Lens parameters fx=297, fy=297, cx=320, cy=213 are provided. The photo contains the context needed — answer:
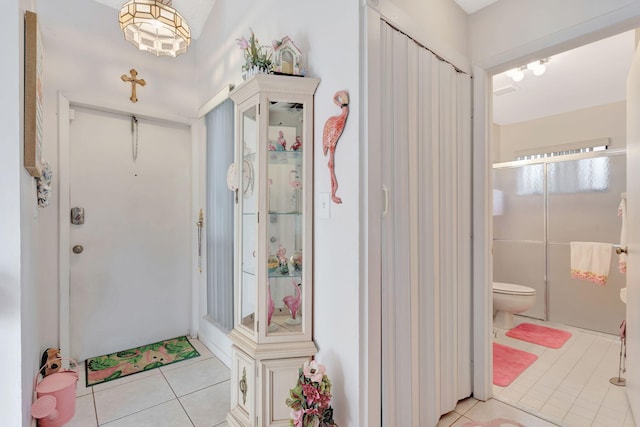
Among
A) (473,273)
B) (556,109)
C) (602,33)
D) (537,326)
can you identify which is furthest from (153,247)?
(556,109)

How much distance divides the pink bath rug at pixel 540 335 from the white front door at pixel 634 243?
106 centimetres

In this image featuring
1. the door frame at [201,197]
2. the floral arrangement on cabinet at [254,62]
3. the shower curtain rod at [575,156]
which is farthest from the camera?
the shower curtain rod at [575,156]

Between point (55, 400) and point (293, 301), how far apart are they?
1.26 meters

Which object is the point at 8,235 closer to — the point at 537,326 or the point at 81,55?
the point at 81,55

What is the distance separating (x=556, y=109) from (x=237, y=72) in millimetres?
4043

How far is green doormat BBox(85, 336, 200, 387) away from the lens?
226 centimetres

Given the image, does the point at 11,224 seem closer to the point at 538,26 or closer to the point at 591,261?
the point at 538,26

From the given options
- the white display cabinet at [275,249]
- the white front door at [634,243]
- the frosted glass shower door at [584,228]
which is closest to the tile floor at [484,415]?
the white front door at [634,243]

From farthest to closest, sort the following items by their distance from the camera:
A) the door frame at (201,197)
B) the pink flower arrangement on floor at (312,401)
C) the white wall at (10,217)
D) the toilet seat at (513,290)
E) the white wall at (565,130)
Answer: the white wall at (565,130) < the toilet seat at (513,290) < the door frame at (201,197) < the pink flower arrangement on floor at (312,401) < the white wall at (10,217)

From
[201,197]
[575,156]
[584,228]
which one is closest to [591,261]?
[584,228]

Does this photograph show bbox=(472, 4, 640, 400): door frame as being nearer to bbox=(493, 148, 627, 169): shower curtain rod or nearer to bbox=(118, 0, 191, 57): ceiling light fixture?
bbox=(118, 0, 191, 57): ceiling light fixture

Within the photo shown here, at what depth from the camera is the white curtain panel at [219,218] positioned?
2.46 meters

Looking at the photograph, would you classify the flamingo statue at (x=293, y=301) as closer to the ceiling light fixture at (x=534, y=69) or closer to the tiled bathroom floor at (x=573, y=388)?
the tiled bathroom floor at (x=573, y=388)

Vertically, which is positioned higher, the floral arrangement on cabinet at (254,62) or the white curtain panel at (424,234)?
the floral arrangement on cabinet at (254,62)
